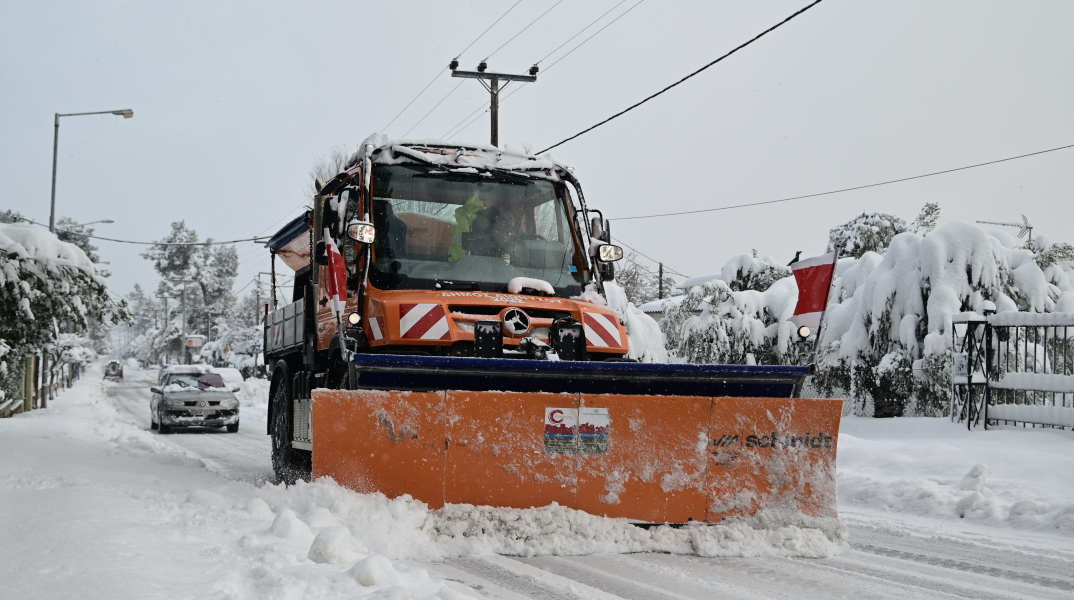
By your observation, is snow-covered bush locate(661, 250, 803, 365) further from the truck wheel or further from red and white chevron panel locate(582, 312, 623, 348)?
red and white chevron panel locate(582, 312, 623, 348)

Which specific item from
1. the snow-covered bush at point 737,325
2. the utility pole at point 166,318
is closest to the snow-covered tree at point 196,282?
the utility pole at point 166,318

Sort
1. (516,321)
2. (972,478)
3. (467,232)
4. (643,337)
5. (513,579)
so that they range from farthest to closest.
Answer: (643,337) → (972,478) → (467,232) → (516,321) → (513,579)

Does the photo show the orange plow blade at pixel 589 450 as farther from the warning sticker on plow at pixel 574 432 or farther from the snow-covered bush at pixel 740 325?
the snow-covered bush at pixel 740 325

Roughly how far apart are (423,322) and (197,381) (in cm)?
1703

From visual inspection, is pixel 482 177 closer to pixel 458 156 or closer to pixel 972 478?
A: pixel 458 156

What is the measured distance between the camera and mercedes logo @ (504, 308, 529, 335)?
6.80m

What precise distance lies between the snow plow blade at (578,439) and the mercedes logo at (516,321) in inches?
25.9

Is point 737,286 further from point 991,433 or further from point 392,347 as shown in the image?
point 392,347

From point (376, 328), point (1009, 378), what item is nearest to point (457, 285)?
point (376, 328)

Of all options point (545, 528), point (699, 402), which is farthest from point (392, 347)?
point (699, 402)

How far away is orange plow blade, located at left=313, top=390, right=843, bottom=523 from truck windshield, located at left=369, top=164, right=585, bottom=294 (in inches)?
56.6

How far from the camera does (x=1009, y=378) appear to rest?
43.6 feet

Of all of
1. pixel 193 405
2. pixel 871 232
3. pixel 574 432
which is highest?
pixel 871 232

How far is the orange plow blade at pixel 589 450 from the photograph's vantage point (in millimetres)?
5926
